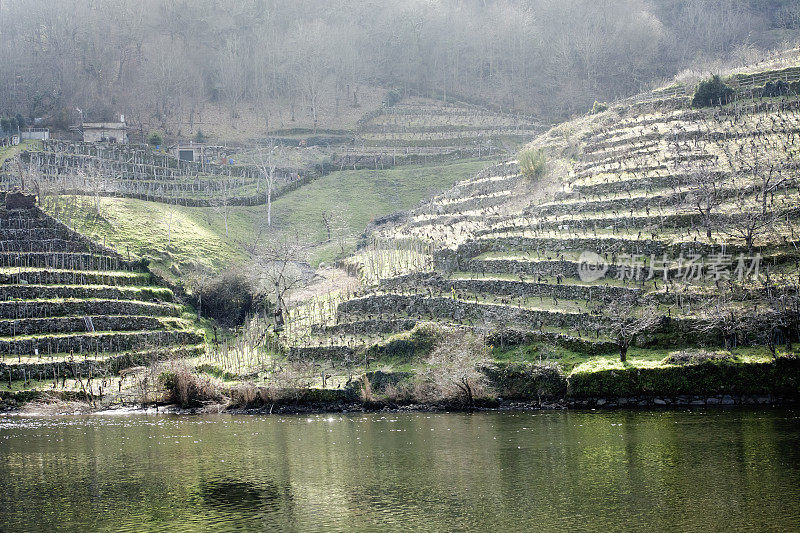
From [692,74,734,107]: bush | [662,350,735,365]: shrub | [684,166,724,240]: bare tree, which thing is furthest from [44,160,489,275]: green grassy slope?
[662,350,735,365]: shrub

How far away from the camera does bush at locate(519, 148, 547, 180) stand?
82.1 meters

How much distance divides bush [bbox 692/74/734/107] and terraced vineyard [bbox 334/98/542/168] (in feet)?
119

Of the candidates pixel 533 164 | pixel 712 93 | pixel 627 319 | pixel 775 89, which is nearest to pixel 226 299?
pixel 533 164

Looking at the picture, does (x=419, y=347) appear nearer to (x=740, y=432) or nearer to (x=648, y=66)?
(x=740, y=432)

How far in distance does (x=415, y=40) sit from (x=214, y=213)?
79598 mm

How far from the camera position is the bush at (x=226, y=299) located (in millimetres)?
76250

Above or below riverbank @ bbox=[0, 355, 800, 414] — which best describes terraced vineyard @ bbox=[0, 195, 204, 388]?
above

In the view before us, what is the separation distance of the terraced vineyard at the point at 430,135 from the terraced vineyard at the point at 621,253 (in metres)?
33.1

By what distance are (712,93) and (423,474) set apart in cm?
6084

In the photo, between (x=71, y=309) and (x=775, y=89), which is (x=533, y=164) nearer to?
(x=775, y=89)

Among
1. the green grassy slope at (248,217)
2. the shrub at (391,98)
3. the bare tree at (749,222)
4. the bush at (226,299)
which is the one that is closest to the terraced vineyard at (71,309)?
the bush at (226,299)

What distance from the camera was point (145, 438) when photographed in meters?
46.5

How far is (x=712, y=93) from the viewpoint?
80.1 meters

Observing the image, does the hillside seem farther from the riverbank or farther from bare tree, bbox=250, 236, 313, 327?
the riverbank
